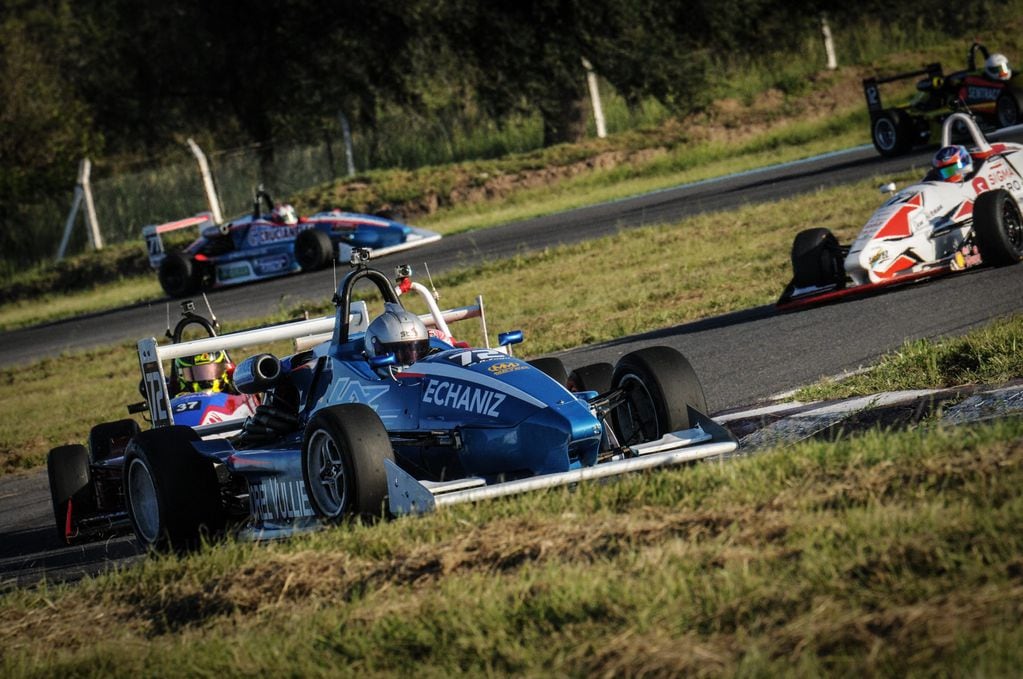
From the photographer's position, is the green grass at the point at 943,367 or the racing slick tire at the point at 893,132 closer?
the green grass at the point at 943,367

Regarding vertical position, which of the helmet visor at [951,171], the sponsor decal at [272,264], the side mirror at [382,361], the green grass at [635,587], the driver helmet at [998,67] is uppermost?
the driver helmet at [998,67]

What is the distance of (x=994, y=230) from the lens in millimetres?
11375

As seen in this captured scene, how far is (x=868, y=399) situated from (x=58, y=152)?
1352 inches

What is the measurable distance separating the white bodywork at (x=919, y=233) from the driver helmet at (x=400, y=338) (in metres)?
5.62

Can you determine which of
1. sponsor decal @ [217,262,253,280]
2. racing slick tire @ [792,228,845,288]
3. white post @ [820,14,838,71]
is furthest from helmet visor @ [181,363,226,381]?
white post @ [820,14,838,71]

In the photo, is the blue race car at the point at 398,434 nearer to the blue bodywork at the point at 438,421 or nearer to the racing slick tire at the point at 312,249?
the blue bodywork at the point at 438,421

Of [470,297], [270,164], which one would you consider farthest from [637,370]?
[270,164]

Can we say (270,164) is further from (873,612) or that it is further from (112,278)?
(873,612)

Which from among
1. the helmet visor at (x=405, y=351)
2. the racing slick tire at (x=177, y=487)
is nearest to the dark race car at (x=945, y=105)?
Result: the helmet visor at (x=405, y=351)

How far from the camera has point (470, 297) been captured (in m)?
17.5

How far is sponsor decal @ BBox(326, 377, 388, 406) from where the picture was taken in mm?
7098

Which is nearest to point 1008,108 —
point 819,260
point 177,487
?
point 819,260

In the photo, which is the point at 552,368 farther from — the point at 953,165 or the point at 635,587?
the point at 953,165

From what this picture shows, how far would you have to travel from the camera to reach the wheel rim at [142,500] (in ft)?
24.8
